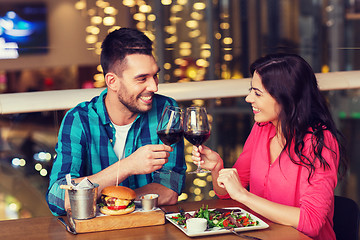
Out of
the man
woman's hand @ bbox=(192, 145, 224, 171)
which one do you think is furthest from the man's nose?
woman's hand @ bbox=(192, 145, 224, 171)

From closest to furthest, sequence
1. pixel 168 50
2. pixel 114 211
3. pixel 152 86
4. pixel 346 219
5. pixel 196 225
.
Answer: pixel 196 225 < pixel 114 211 < pixel 346 219 < pixel 152 86 < pixel 168 50

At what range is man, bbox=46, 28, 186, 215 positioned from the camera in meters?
2.14

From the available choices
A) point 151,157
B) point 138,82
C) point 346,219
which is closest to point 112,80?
point 138,82

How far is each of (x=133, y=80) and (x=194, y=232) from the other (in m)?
0.81

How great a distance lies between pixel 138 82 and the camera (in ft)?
7.22

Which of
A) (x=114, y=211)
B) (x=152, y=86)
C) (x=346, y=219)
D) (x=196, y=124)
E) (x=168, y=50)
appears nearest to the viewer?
(x=114, y=211)

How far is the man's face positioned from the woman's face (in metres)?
0.42

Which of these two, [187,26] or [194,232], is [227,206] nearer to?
[194,232]

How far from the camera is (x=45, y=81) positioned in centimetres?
441

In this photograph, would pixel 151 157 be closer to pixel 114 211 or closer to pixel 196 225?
pixel 114 211

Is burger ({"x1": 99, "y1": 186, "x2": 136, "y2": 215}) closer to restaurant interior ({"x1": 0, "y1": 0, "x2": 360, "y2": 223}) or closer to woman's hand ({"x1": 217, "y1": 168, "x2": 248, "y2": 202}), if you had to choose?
woman's hand ({"x1": 217, "y1": 168, "x2": 248, "y2": 202})

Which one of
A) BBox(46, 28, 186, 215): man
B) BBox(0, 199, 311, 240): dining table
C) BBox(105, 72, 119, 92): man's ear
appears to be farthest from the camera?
BBox(105, 72, 119, 92): man's ear

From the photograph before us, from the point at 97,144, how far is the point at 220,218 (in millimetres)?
726

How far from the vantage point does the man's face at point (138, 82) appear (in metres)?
2.20
